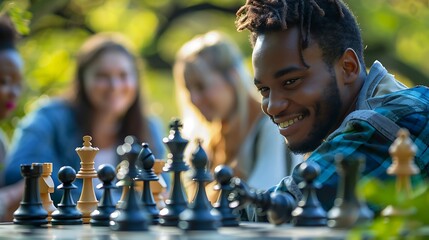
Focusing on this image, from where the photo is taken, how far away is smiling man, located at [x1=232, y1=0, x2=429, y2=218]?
3523 millimetres

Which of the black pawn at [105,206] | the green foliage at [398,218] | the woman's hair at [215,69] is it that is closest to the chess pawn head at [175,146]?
the black pawn at [105,206]

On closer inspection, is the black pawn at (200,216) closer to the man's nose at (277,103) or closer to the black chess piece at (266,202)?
the black chess piece at (266,202)

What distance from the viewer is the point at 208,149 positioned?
7289 millimetres

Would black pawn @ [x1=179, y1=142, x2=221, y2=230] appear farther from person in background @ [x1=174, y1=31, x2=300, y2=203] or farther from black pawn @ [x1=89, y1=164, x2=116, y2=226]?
person in background @ [x1=174, y1=31, x2=300, y2=203]

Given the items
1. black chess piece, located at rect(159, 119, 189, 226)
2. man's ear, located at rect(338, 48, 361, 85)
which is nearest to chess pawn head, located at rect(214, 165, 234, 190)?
black chess piece, located at rect(159, 119, 189, 226)

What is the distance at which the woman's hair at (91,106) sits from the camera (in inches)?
303

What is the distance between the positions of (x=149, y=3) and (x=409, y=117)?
1122 centimetres

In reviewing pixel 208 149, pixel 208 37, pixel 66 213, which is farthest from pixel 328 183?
pixel 208 37

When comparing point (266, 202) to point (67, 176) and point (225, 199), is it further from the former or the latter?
point (67, 176)

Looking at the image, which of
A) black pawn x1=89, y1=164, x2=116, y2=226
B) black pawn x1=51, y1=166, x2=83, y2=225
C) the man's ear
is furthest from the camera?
the man's ear

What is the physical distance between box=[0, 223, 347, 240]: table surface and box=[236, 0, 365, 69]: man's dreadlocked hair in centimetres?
97

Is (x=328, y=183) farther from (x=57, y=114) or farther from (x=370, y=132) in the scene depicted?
(x=57, y=114)

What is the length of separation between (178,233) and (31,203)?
645 millimetres

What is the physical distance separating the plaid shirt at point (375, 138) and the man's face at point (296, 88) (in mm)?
187
